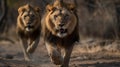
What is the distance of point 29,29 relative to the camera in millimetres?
13070

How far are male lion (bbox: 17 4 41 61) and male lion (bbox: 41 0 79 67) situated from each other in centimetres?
249

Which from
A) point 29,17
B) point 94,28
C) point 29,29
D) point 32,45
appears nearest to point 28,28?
point 29,29

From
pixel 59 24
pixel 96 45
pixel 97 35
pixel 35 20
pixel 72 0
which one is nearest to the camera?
pixel 59 24

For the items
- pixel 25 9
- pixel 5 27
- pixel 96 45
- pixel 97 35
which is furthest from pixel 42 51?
pixel 5 27

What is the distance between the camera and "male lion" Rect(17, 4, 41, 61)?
13.1 m

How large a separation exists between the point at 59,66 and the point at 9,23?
2106 cm

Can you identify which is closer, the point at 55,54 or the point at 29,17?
the point at 55,54

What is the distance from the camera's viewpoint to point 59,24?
10.1m

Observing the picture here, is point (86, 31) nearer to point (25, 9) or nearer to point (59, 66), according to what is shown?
point (25, 9)

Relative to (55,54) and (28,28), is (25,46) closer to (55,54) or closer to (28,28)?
(28,28)

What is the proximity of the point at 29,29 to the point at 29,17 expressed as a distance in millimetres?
293

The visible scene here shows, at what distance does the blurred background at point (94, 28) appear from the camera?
47.7 feet

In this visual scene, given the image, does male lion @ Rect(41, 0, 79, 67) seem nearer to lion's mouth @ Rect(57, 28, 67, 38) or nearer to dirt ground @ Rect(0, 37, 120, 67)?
lion's mouth @ Rect(57, 28, 67, 38)

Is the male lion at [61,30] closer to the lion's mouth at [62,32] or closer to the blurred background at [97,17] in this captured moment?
the lion's mouth at [62,32]
